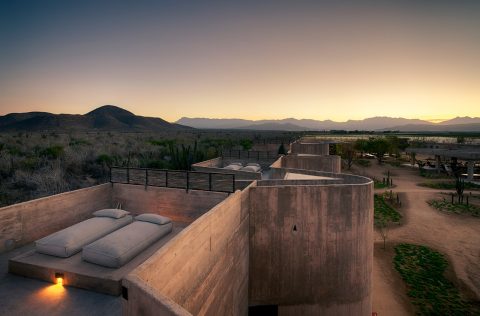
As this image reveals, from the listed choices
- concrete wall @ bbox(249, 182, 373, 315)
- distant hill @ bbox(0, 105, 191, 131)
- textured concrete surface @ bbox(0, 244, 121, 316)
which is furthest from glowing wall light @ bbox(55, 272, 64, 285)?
distant hill @ bbox(0, 105, 191, 131)

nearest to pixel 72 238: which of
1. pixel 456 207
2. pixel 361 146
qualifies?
pixel 456 207

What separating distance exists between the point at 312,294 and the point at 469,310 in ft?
27.2

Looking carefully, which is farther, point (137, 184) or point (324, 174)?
point (324, 174)

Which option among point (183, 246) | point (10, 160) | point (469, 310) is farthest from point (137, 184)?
point (469, 310)

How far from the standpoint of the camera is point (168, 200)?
13188 millimetres

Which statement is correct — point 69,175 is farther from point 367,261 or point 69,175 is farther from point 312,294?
point 367,261

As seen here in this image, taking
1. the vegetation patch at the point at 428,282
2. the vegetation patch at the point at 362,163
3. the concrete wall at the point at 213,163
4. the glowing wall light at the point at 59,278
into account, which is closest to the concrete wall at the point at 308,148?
the concrete wall at the point at 213,163

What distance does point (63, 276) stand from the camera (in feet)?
24.8

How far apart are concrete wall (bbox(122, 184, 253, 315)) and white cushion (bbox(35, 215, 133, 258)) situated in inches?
151

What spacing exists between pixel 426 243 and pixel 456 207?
10720mm

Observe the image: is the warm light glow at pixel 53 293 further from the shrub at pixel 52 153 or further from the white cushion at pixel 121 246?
the shrub at pixel 52 153

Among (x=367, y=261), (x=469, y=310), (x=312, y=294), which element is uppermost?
(x=367, y=261)

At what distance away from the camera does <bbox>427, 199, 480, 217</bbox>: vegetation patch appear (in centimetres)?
2768

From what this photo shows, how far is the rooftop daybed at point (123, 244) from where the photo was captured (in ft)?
25.4
